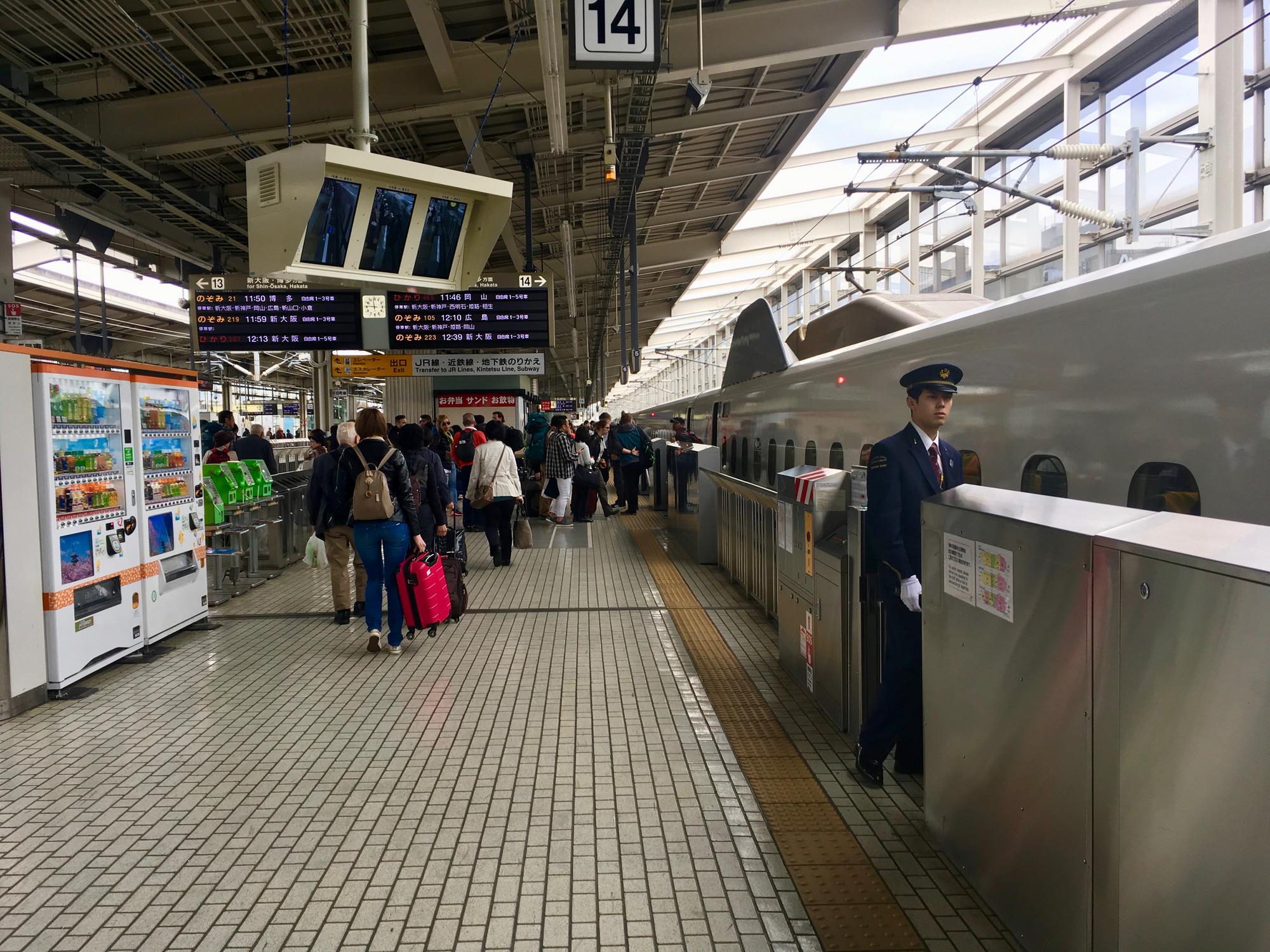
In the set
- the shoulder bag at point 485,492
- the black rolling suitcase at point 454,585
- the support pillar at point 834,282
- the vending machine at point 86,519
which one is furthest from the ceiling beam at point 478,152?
the support pillar at point 834,282

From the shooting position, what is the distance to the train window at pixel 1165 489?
307 centimetres

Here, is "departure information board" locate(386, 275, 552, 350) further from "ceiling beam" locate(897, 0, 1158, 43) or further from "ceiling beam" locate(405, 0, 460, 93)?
"ceiling beam" locate(897, 0, 1158, 43)

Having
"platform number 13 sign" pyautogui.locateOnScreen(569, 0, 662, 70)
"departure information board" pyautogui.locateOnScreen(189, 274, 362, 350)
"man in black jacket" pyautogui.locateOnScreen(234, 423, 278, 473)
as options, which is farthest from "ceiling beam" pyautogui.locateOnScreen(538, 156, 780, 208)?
"platform number 13 sign" pyautogui.locateOnScreen(569, 0, 662, 70)

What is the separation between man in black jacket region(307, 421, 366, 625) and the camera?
7.05 m

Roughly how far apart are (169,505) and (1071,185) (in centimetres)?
1405

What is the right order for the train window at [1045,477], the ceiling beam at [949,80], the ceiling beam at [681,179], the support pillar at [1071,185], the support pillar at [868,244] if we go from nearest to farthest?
the train window at [1045,477] < the support pillar at [1071,185] < the ceiling beam at [949,80] < the ceiling beam at [681,179] < the support pillar at [868,244]

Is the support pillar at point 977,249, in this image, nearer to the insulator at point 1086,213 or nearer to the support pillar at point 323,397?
the insulator at point 1086,213

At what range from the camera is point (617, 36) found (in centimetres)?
540

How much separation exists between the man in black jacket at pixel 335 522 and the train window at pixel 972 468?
446 centimetres

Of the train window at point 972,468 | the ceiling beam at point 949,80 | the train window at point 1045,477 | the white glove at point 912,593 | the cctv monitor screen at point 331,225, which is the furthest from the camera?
the ceiling beam at point 949,80

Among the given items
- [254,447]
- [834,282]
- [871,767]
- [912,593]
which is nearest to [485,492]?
[254,447]

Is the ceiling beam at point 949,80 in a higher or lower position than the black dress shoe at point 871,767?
higher

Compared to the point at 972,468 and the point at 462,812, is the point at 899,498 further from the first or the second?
the point at 462,812

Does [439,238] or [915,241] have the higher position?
[915,241]
